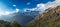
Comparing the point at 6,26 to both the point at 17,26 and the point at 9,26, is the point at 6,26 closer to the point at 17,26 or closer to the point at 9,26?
the point at 9,26

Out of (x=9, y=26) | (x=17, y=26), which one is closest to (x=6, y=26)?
(x=9, y=26)

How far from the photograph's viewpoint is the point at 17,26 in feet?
308

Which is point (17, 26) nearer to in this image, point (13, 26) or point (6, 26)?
point (13, 26)

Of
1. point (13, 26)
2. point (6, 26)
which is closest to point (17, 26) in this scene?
point (13, 26)

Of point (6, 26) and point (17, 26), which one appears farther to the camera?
point (6, 26)

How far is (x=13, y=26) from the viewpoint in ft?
314

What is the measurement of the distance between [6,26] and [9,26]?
2812 mm

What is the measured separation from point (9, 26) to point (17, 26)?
737 centimetres

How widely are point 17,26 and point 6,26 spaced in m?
10.2

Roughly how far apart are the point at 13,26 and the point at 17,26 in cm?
318

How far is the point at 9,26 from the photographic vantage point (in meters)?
98.9
